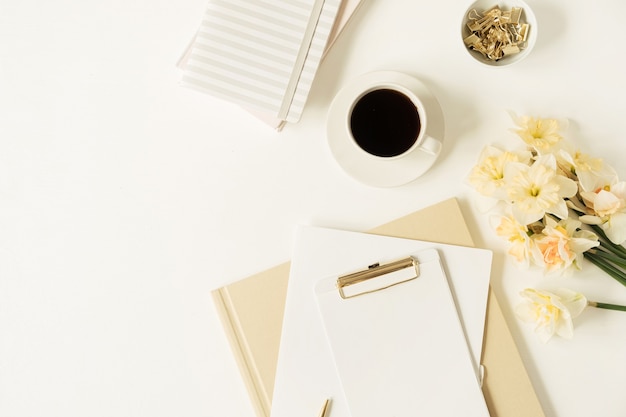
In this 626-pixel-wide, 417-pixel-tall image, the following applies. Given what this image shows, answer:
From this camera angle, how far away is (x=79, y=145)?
0.68 meters

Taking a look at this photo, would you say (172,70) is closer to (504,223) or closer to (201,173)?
(201,173)

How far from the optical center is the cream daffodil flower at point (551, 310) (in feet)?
1.97

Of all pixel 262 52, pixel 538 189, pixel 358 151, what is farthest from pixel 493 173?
pixel 262 52

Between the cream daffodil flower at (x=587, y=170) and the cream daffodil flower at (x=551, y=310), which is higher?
the cream daffodil flower at (x=587, y=170)

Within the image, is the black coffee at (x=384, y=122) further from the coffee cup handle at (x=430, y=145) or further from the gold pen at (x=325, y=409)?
the gold pen at (x=325, y=409)

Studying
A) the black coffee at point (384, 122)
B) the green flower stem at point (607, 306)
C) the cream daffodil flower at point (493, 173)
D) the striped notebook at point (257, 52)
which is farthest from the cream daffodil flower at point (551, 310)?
the striped notebook at point (257, 52)

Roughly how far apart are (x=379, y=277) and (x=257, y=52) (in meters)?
0.33

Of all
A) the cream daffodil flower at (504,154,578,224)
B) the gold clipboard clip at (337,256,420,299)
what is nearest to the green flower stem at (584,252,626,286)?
the cream daffodil flower at (504,154,578,224)

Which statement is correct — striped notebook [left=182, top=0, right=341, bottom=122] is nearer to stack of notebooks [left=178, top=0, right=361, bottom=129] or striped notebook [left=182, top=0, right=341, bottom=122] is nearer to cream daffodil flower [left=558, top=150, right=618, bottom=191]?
stack of notebooks [left=178, top=0, right=361, bottom=129]

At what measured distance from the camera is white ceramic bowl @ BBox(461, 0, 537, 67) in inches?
23.9

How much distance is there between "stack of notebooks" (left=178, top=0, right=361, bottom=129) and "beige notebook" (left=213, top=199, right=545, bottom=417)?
8.4 inches

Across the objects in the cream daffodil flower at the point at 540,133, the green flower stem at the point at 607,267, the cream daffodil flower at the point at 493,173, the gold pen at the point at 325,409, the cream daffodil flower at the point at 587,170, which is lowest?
the gold pen at the point at 325,409

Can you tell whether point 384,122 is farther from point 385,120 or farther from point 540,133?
point 540,133

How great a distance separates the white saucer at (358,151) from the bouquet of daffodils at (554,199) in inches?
3.1
